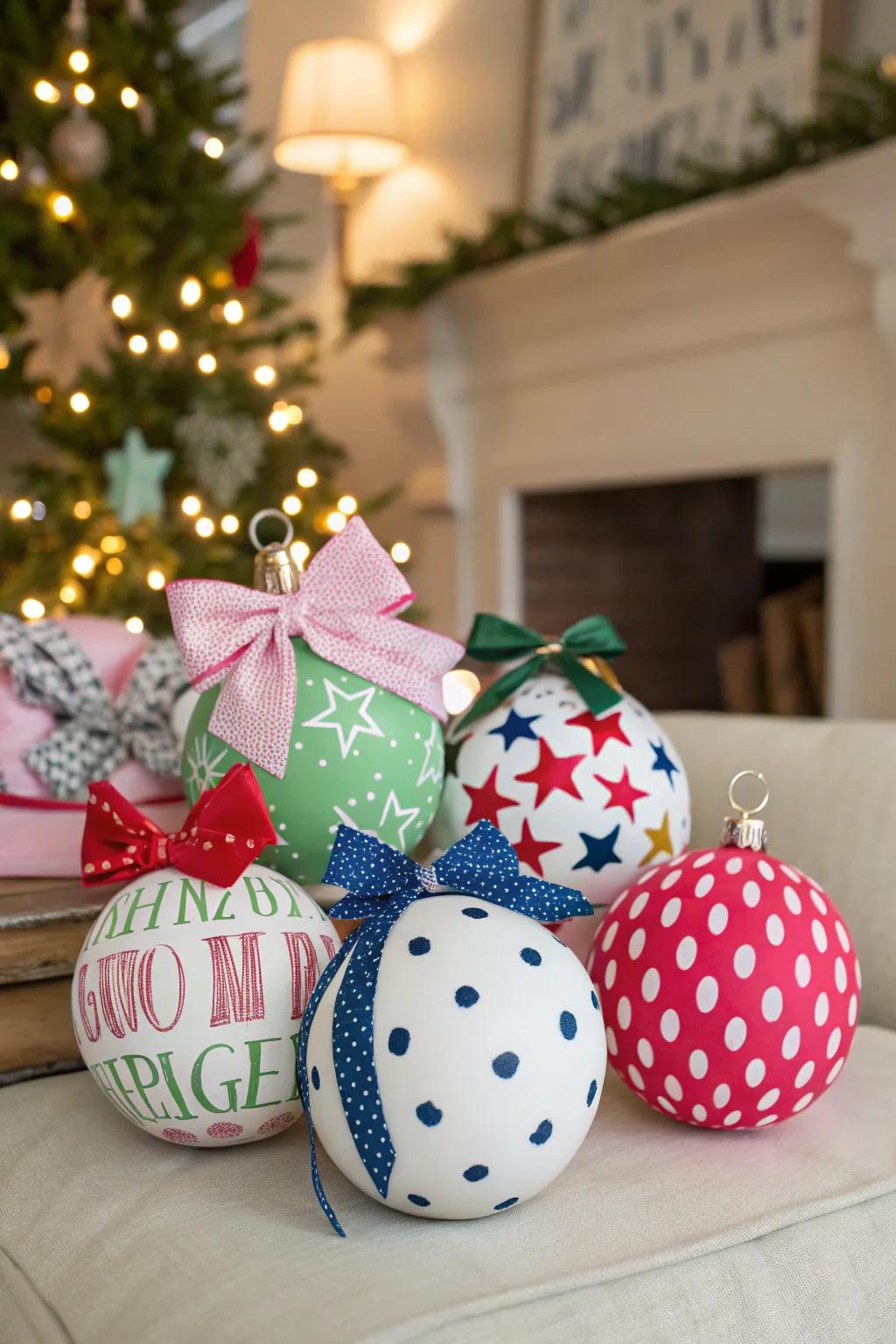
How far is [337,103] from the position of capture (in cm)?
→ 310

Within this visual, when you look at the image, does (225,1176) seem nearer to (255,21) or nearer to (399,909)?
(399,909)

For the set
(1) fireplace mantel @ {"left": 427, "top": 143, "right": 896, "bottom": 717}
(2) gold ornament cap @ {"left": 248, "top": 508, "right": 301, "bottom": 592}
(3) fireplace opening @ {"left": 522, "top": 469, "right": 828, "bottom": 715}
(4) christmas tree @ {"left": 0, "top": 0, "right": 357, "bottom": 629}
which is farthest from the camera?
(3) fireplace opening @ {"left": 522, "top": 469, "right": 828, "bottom": 715}

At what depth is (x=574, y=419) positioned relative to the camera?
2736 millimetres

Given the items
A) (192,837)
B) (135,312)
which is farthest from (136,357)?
(192,837)

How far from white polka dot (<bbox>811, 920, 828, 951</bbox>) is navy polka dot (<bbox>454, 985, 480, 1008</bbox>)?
0.72ft

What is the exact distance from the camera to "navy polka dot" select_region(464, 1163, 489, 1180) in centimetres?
58

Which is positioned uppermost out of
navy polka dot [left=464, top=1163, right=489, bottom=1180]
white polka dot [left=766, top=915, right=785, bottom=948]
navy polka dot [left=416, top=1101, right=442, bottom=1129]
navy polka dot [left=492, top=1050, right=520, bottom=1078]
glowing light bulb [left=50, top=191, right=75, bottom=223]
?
glowing light bulb [left=50, top=191, right=75, bottom=223]

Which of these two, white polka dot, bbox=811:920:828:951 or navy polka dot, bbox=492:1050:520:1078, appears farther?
white polka dot, bbox=811:920:828:951

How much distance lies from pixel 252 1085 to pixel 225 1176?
0.05m

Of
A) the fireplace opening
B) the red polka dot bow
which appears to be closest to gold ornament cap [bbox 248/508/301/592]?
the red polka dot bow

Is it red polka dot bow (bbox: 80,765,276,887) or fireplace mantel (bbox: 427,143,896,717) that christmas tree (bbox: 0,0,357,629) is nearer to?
fireplace mantel (bbox: 427,143,896,717)

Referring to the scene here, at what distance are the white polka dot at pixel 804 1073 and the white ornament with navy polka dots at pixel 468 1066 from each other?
0.45ft

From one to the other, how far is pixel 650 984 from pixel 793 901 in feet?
0.30

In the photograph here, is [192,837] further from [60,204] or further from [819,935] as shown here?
[60,204]
